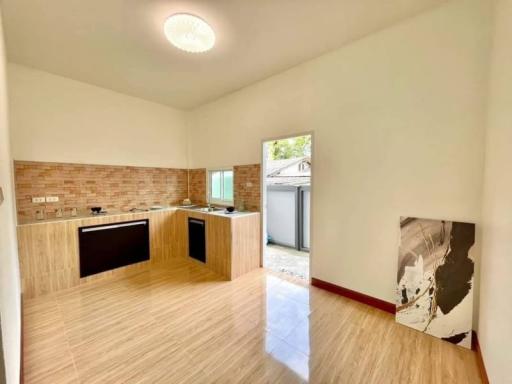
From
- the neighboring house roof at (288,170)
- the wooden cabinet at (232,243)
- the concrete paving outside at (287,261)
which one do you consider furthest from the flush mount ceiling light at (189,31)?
the neighboring house roof at (288,170)

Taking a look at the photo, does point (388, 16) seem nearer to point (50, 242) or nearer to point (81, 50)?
point (81, 50)

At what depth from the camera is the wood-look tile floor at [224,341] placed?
1516mm

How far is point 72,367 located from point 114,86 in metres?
3.55

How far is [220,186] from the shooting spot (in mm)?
4148

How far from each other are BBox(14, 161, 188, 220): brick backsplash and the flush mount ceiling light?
8.08 ft

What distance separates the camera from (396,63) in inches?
82.7

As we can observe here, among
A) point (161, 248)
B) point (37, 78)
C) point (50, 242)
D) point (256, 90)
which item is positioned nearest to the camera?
point (50, 242)

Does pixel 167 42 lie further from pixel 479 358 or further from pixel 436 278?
pixel 479 358

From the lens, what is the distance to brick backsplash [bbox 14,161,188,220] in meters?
2.75

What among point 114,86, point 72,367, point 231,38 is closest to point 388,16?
point 231,38

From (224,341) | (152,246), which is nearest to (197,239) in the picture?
(152,246)

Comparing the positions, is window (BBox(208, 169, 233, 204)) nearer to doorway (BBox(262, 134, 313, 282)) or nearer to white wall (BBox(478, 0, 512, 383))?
doorway (BBox(262, 134, 313, 282))

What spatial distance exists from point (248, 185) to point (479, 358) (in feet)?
9.80

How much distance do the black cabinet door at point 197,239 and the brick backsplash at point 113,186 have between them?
0.75 m
